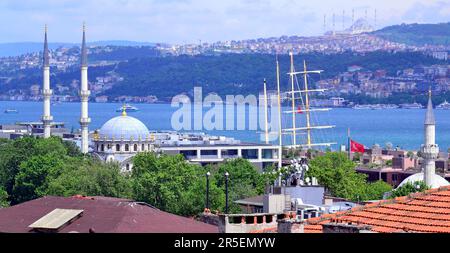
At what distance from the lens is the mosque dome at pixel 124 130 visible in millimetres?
58125

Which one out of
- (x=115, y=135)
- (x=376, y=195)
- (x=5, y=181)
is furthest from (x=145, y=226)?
(x=115, y=135)

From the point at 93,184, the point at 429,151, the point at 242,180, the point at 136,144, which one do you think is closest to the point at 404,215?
the point at 93,184

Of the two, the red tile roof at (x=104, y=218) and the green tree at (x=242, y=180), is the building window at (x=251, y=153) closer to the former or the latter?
the green tree at (x=242, y=180)

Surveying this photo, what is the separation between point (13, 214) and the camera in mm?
21578

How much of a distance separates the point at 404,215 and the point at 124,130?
4709 centimetres

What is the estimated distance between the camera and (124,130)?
58.3 m

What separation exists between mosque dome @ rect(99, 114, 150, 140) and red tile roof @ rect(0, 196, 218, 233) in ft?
117

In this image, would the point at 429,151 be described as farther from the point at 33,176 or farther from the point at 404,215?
the point at 404,215

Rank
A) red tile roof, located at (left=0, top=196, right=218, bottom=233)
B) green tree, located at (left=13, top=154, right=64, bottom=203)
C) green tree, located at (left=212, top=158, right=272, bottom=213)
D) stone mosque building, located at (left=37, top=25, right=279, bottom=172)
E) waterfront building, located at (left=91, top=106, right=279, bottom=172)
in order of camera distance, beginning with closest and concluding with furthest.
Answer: red tile roof, located at (left=0, top=196, right=218, bottom=233)
green tree, located at (left=212, top=158, right=272, bottom=213)
green tree, located at (left=13, top=154, right=64, bottom=203)
waterfront building, located at (left=91, top=106, right=279, bottom=172)
stone mosque building, located at (left=37, top=25, right=279, bottom=172)

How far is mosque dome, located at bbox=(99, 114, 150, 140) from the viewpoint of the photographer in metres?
→ 58.1

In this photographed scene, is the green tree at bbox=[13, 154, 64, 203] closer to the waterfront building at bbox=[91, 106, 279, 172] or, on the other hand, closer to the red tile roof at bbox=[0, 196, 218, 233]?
the waterfront building at bbox=[91, 106, 279, 172]

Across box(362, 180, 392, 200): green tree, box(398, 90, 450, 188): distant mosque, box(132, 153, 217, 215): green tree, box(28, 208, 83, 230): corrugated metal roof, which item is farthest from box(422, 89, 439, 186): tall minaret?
box(28, 208, 83, 230): corrugated metal roof
